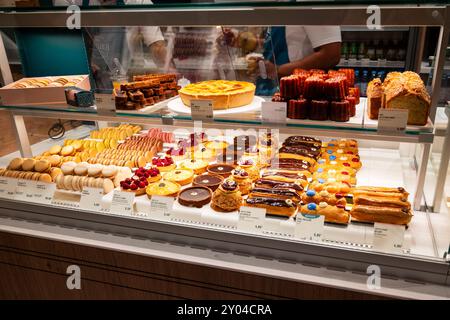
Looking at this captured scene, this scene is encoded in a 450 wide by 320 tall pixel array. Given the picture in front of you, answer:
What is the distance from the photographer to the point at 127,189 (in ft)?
7.21

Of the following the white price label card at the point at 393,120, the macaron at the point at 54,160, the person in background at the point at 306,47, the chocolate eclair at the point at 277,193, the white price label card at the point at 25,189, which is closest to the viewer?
the white price label card at the point at 393,120

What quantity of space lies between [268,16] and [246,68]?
2.44 feet

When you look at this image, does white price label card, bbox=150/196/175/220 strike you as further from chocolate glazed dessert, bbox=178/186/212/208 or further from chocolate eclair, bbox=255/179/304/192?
chocolate eclair, bbox=255/179/304/192

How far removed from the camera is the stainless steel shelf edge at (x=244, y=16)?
1.42m

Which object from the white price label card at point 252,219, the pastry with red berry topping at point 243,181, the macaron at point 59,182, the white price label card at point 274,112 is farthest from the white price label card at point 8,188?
the white price label card at point 274,112

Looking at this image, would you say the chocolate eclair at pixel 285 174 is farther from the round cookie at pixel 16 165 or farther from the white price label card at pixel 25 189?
the round cookie at pixel 16 165

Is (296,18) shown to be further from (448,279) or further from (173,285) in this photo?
(173,285)

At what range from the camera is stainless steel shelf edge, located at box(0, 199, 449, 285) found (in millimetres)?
1561

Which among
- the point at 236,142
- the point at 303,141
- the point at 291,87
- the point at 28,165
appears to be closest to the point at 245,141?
the point at 236,142

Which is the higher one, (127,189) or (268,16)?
(268,16)

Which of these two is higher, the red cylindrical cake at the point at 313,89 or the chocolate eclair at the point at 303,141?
the red cylindrical cake at the point at 313,89

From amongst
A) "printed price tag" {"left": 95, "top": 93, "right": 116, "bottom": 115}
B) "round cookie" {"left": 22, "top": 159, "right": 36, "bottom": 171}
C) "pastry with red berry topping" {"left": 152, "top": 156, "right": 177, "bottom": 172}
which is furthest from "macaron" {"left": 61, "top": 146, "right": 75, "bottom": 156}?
"printed price tag" {"left": 95, "top": 93, "right": 116, "bottom": 115}

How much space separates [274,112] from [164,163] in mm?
1009

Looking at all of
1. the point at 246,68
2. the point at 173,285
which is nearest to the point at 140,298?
the point at 173,285
